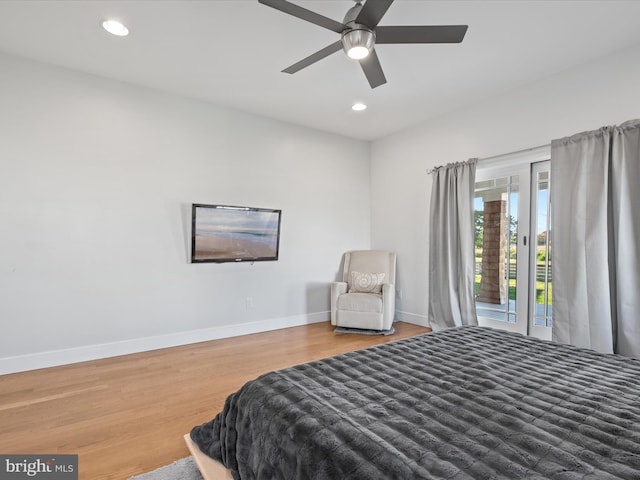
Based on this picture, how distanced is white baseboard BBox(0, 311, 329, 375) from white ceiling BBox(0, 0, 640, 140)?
108 inches

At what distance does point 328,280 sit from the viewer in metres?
5.04

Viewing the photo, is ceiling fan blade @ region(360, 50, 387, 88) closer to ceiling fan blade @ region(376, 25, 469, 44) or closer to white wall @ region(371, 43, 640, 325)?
ceiling fan blade @ region(376, 25, 469, 44)

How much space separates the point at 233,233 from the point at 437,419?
3321 millimetres

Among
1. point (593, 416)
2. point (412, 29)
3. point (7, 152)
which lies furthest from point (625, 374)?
point (7, 152)

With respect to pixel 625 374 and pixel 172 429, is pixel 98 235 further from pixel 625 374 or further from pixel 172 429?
pixel 625 374

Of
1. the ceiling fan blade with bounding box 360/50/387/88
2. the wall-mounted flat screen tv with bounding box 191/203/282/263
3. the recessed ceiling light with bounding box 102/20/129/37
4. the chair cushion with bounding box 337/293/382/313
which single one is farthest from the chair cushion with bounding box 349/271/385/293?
the recessed ceiling light with bounding box 102/20/129/37

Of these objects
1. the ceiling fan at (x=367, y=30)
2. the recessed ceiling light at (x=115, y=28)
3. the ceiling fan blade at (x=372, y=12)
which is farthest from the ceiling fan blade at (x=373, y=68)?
the recessed ceiling light at (x=115, y=28)

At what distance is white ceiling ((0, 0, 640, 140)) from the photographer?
7.81ft

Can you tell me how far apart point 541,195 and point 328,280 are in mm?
2895

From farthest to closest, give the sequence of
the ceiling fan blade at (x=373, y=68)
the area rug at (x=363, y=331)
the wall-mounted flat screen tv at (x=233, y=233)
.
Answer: the area rug at (x=363, y=331), the wall-mounted flat screen tv at (x=233, y=233), the ceiling fan blade at (x=373, y=68)

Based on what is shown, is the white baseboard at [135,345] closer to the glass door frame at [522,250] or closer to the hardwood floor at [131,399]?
the hardwood floor at [131,399]

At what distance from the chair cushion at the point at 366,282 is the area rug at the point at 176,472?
3.18m

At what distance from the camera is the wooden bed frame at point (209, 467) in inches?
58.4

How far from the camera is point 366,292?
4.64 metres
